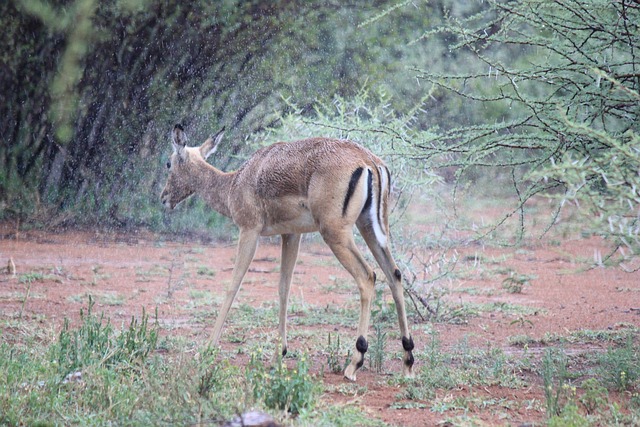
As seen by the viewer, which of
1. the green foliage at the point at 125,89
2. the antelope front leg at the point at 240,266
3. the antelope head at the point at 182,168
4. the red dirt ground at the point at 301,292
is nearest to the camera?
the red dirt ground at the point at 301,292

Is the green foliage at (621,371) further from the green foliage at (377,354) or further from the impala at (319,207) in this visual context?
the green foliage at (377,354)

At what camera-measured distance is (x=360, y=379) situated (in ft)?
17.7

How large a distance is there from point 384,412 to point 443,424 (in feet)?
1.22

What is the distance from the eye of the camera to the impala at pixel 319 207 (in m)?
5.55

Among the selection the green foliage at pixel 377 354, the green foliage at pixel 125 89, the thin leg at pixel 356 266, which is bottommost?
the green foliage at pixel 377 354

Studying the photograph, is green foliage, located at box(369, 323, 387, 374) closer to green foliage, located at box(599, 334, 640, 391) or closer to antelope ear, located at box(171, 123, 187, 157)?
green foliage, located at box(599, 334, 640, 391)

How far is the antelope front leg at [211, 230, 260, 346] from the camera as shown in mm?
5973

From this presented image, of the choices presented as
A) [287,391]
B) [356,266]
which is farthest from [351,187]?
[287,391]

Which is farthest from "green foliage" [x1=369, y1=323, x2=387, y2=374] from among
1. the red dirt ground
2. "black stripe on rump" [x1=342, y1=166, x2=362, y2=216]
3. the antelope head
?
the antelope head

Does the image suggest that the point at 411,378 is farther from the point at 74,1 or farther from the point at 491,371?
the point at 74,1

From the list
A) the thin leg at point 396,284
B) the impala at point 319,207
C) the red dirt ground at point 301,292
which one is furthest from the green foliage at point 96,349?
the thin leg at point 396,284

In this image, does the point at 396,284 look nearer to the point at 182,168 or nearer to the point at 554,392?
the point at 554,392

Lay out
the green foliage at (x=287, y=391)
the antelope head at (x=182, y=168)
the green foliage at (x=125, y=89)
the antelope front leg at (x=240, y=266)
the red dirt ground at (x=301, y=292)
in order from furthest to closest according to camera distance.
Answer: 1. the green foliage at (x=125, y=89)
2. the antelope head at (x=182, y=168)
3. the antelope front leg at (x=240, y=266)
4. the red dirt ground at (x=301, y=292)
5. the green foliage at (x=287, y=391)

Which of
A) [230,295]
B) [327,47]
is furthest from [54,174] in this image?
[230,295]
